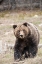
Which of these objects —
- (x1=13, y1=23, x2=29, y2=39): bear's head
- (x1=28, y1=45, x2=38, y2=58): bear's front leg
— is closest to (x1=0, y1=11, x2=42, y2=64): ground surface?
(x1=28, y1=45, x2=38, y2=58): bear's front leg

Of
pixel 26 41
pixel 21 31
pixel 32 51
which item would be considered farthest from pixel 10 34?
pixel 21 31

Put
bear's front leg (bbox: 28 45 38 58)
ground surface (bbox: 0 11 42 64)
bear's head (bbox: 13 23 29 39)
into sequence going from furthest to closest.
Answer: bear's front leg (bbox: 28 45 38 58) < ground surface (bbox: 0 11 42 64) < bear's head (bbox: 13 23 29 39)

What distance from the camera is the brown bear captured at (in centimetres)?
754

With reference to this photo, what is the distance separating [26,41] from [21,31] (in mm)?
511

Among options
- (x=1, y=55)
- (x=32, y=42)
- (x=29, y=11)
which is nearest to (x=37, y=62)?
(x=32, y=42)

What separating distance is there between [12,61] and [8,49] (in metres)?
1.70

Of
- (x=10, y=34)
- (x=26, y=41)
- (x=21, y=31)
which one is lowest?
(x=10, y=34)

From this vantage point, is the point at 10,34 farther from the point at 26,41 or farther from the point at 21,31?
the point at 21,31

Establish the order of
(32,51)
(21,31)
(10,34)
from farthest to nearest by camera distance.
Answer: (10,34) < (32,51) < (21,31)

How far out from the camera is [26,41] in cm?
789

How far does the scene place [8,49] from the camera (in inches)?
388

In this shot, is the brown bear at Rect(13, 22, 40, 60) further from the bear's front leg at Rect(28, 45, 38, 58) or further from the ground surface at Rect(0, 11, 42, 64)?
the ground surface at Rect(0, 11, 42, 64)

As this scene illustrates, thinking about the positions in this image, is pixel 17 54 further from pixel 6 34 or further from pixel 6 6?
pixel 6 6

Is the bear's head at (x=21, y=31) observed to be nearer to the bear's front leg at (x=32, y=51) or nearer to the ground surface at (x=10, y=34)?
the bear's front leg at (x=32, y=51)
